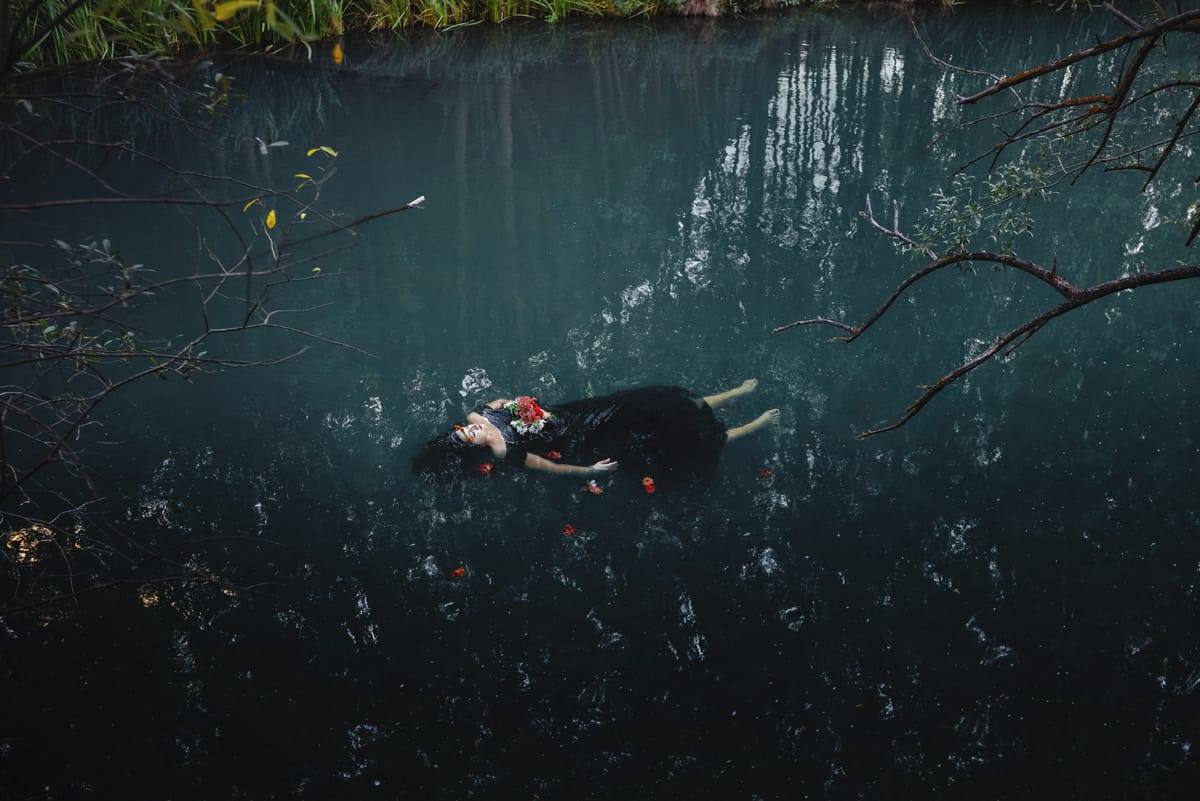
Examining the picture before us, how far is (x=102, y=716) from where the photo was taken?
352cm

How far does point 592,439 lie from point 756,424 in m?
0.90

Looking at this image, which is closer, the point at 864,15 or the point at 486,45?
the point at 486,45

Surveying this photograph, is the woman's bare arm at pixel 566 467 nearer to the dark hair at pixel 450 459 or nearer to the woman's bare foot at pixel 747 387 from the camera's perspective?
the dark hair at pixel 450 459

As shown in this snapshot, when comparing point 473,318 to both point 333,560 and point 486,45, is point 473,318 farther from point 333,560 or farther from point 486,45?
point 486,45

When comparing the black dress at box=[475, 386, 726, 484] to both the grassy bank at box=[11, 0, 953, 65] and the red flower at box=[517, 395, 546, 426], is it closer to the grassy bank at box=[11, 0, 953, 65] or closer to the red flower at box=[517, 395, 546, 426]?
the red flower at box=[517, 395, 546, 426]

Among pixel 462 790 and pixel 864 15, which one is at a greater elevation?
pixel 864 15

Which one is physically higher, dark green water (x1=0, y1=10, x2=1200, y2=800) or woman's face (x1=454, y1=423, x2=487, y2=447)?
woman's face (x1=454, y1=423, x2=487, y2=447)

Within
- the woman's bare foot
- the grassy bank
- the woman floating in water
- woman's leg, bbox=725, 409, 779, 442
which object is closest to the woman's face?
the woman floating in water

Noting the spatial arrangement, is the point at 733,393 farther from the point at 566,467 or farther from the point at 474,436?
the point at 474,436

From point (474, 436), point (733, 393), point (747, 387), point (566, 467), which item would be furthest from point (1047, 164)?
point (474, 436)

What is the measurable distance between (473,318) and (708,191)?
2571mm

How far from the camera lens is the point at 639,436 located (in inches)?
191

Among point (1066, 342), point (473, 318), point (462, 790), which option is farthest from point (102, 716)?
point (1066, 342)

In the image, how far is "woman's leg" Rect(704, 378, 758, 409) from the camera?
5289 millimetres
